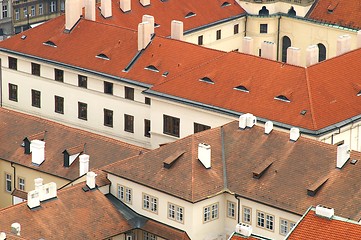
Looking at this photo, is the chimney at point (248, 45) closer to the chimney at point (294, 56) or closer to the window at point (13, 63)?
the chimney at point (294, 56)

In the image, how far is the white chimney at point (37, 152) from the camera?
13575cm

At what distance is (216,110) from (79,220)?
2299 centimetres

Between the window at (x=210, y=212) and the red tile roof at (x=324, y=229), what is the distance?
607 inches

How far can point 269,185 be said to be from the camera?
123750mm

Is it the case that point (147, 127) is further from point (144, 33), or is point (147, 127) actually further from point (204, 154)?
point (204, 154)

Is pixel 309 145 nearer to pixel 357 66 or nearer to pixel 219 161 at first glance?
pixel 219 161

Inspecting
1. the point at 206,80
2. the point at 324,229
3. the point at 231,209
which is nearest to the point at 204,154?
the point at 231,209

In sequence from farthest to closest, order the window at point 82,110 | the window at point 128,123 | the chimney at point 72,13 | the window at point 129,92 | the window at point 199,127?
the chimney at point 72,13 < the window at point 82,110 < the window at point 128,123 < the window at point 129,92 < the window at point 199,127

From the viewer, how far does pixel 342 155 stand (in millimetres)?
121875

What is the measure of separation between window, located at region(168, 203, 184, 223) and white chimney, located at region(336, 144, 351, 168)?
11761 mm

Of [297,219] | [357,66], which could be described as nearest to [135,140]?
[357,66]

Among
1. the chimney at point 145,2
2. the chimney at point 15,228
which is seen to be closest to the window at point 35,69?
the chimney at point 145,2

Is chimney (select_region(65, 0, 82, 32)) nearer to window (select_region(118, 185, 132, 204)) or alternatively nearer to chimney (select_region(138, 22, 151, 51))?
chimney (select_region(138, 22, 151, 51))

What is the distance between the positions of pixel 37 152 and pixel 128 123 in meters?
16.9
